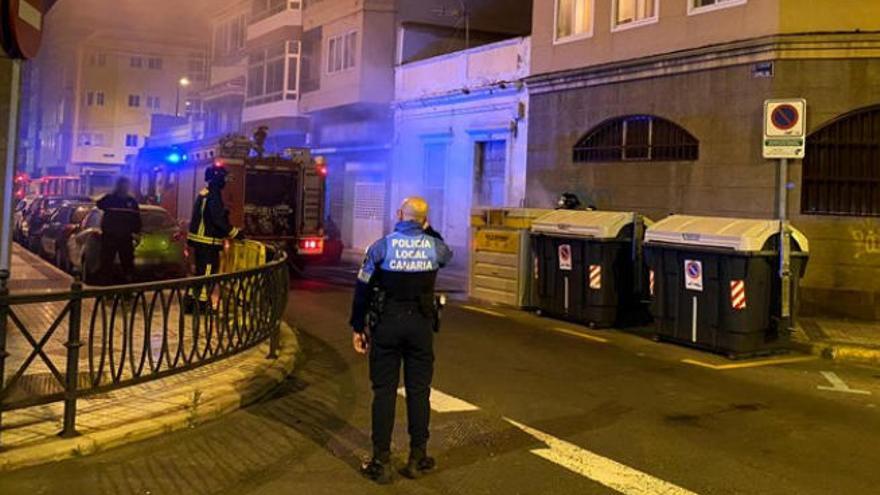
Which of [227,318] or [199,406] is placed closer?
[199,406]

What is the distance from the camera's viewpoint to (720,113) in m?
12.5

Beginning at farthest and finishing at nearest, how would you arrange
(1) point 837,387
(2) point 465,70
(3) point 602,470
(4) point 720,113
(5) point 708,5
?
1. (2) point 465,70
2. (5) point 708,5
3. (4) point 720,113
4. (1) point 837,387
5. (3) point 602,470

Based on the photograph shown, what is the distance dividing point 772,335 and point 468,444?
16.9ft

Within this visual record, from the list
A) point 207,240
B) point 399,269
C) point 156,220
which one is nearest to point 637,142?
point 207,240

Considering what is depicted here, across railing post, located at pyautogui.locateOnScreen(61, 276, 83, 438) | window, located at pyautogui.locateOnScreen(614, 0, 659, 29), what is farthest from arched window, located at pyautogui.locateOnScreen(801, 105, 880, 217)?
railing post, located at pyautogui.locateOnScreen(61, 276, 83, 438)

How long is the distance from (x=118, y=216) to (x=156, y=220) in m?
2.29

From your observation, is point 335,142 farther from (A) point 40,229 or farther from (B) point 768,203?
(B) point 768,203

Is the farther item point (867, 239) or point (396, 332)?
point (867, 239)

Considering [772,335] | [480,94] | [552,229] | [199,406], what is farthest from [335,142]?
[199,406]

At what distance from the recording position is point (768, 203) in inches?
460

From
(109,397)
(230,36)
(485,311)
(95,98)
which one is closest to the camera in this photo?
(109,397)

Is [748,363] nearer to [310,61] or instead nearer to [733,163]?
[733,163]


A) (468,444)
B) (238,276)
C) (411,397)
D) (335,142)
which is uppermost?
(335,142)

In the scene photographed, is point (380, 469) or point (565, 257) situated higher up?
point (565, 257)
